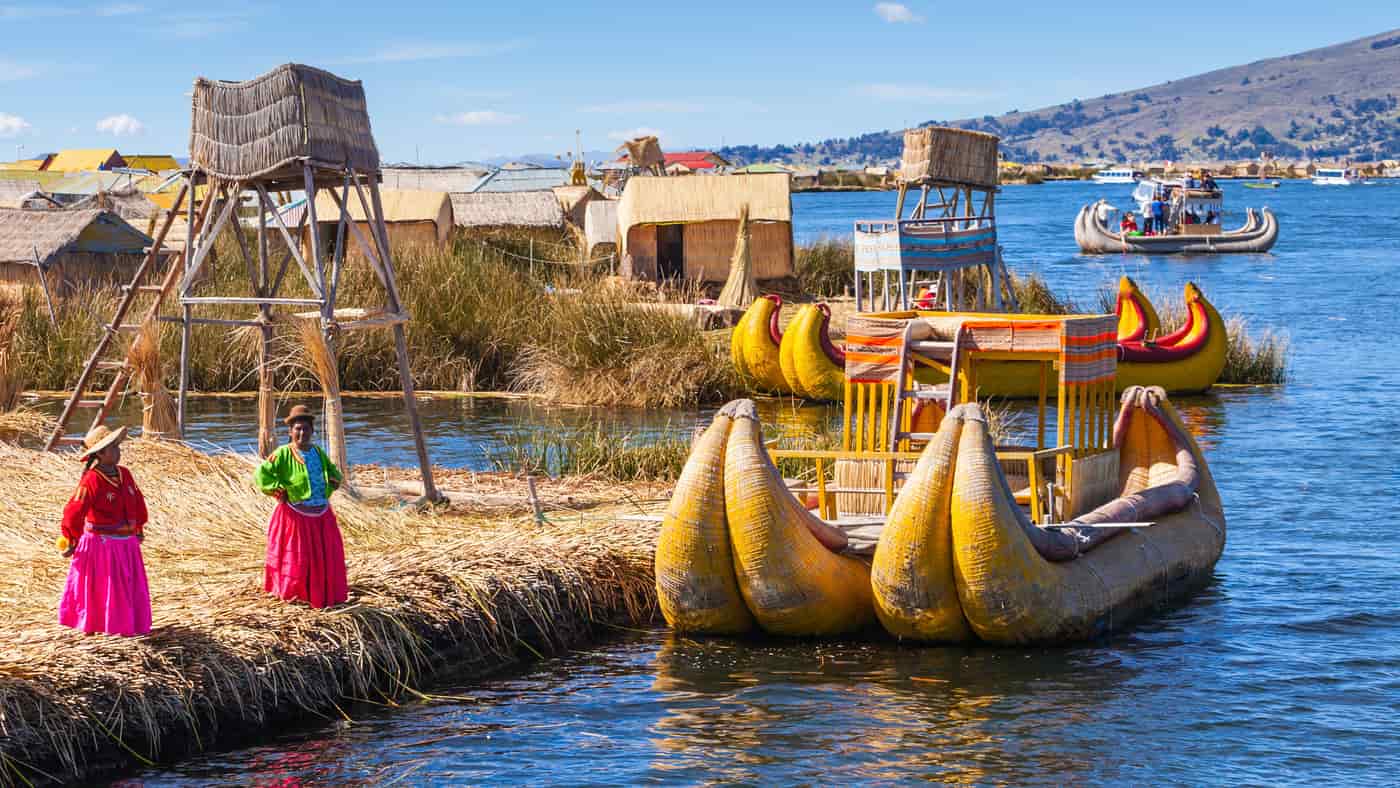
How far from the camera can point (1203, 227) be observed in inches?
2446

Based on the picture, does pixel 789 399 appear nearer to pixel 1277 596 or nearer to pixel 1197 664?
pixel 1277 596

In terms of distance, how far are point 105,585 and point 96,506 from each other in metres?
0.41

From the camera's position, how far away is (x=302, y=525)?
9.69 metres

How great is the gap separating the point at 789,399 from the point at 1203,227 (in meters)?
42.0

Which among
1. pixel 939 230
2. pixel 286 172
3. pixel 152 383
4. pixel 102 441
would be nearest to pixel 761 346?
pixel 939 230

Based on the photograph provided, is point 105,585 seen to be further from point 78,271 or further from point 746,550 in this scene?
point 78,271

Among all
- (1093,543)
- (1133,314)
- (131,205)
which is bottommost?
(1093,543)

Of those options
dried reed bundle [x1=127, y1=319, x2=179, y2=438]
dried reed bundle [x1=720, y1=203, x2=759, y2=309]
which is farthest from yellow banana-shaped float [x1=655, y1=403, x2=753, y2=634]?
dried reed bundle [x1=720, y1=203, x2=759, y2=309]

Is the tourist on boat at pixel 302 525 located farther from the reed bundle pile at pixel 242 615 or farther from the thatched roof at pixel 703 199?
the thatched roof at pixel 703 199

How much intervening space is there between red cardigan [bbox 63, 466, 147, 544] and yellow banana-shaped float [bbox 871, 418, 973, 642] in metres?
4.43

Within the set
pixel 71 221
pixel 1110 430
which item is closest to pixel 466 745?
pixel 1110 430

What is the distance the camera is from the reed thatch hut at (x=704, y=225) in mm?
33656

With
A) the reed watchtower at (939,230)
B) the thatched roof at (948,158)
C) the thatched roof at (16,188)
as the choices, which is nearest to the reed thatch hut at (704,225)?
the reed watchtower at (939,230)

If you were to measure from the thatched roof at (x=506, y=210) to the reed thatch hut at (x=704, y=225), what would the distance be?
467cm
